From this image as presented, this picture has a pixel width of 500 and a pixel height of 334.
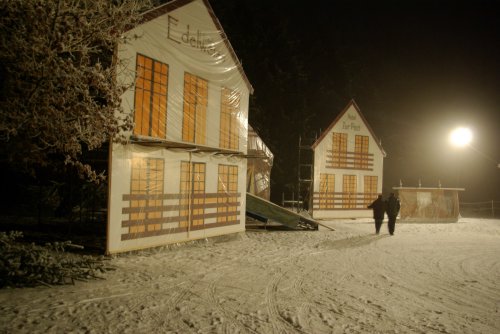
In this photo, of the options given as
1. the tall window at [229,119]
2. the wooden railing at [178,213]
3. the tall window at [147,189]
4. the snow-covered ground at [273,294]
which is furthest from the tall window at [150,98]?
the snow-covered ground at [273,294]

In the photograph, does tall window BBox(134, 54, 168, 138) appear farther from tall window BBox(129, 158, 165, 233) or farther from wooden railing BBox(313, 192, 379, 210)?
wooden railing BBox(313, 192, 379, 210)

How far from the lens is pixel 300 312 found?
243 inches

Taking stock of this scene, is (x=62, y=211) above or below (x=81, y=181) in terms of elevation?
below

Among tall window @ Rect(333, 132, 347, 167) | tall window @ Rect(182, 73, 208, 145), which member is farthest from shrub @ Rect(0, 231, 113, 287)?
tall window @ Rect(333, 132, 347, 167)

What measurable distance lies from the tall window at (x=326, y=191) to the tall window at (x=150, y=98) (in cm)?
1218

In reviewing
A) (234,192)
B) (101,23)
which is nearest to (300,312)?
(101,23)

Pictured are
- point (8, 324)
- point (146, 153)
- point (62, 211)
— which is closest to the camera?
point (8, 324)

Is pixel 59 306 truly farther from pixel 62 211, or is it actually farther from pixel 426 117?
pixel 426 117

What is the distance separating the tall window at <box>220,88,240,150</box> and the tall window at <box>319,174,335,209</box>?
8.52 meters

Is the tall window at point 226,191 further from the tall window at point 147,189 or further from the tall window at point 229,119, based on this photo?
the tall window at point 147,189

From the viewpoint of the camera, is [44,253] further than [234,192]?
No

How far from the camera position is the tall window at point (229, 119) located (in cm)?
1354

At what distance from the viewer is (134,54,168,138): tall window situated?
408 inches

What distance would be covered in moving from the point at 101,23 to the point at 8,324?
591 cm
